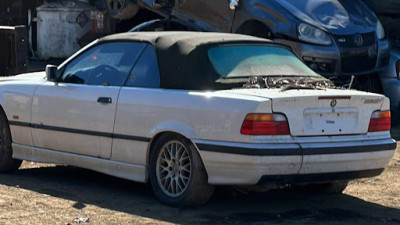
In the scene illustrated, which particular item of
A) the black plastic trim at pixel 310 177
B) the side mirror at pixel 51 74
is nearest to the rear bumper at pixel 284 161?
the black plastic trim at pixel 310 177

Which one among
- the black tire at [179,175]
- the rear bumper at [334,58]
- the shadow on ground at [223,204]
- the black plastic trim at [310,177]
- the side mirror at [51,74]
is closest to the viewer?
the black plastic trim at [310,177]

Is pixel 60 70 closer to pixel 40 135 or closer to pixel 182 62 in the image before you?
pixel 40 135

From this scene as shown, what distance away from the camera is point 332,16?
Result: 12.2m

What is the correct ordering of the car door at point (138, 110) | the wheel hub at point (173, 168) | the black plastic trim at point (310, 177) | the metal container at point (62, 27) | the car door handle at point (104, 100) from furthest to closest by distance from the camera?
the metal container at point (62, 27)
the car door handle at point (104, 100)
the car door at point (138, 110)
the wheel hub at point (173, 168)
the black plastic trim at point (310, 177)

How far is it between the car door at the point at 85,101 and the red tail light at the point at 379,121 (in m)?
2.08

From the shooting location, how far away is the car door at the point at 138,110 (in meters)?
7.08

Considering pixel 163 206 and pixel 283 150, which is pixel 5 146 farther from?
pixel 283 150

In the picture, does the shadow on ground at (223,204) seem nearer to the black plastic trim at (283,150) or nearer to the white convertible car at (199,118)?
the white convertible car at (199,118)

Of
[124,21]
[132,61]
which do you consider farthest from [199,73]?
[124,21]

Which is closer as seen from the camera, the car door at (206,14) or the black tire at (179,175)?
the black tire at (179,175)

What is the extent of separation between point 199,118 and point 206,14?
6804 millimetres

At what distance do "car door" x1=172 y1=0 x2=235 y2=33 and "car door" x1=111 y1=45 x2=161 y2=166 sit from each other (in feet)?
18.0

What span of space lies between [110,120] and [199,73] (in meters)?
0.92

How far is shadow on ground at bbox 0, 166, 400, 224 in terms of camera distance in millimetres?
6613
